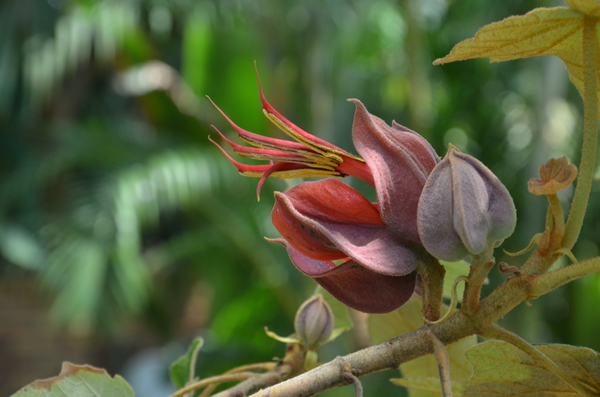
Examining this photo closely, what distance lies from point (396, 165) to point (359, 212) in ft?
0.08

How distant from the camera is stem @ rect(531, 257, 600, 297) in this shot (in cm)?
21

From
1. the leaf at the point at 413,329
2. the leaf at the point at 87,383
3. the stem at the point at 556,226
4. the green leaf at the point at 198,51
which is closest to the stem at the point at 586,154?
the stem at the point at 556,226

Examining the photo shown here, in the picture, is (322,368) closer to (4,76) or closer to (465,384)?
(465,384)

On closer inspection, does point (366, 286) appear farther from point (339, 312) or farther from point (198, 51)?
point (198, 51)

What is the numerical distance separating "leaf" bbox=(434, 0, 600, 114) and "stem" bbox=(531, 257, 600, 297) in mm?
98

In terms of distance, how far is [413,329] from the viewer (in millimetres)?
344

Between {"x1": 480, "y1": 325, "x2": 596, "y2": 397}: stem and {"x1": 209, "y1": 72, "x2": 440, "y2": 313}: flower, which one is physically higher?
{"x1": 209, "y1": 72, "x2": 440, "y2": 313}: flower

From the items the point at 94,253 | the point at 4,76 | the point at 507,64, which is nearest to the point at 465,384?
the point at 94,253

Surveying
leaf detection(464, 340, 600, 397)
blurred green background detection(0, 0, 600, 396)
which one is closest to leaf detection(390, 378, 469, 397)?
leaf detection(464, 340, 600, 397)

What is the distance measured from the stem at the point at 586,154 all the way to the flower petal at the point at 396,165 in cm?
6

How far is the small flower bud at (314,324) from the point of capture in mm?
315

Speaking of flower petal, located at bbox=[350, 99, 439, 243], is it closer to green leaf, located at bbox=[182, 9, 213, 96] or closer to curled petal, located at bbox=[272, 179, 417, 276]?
curled petal, located at bbox=[272, 179, 417, 276]

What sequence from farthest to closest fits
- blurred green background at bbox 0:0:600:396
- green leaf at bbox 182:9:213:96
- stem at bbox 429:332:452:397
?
1. green leaf at bbox 182:9:213:96
2. blurred green background at bbox 0:0:600:396
3. stem at bbox 429:332:452:397

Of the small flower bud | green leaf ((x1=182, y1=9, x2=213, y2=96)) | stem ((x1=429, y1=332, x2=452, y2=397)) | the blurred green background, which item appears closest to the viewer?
stem ((x1=429, y1=332, x2=452, y2=397))
